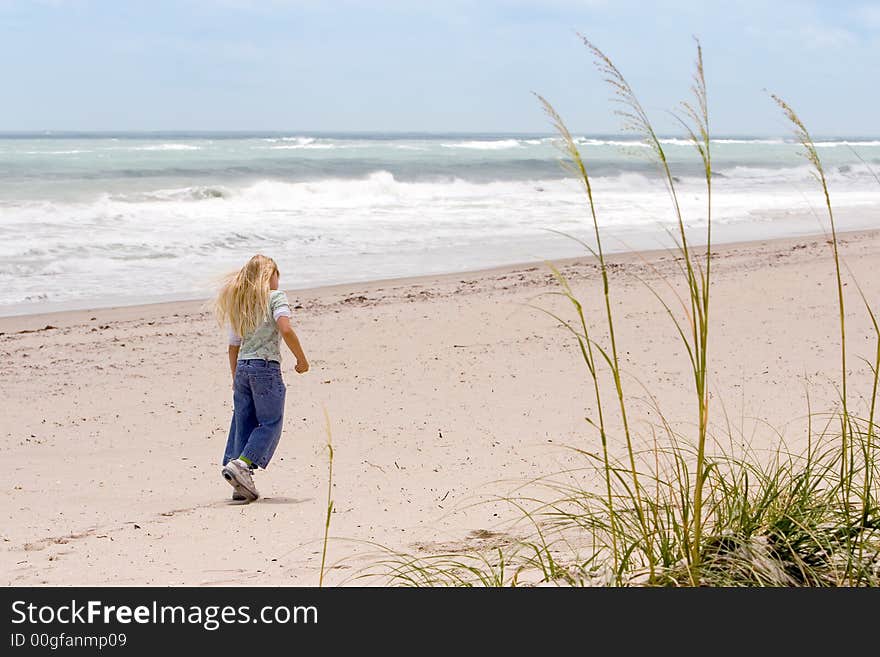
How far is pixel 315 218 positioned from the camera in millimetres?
21984

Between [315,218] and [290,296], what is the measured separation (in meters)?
10.5

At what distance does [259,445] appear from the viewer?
17.3ft

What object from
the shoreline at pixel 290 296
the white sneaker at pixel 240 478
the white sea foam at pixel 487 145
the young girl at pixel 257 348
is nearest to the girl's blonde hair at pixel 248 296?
the young girl at pixel 257 348

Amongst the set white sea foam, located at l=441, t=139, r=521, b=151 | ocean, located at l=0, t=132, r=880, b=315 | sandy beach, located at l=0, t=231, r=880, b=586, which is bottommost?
sandy beach, located at l=0, t=231, r=880, b=586

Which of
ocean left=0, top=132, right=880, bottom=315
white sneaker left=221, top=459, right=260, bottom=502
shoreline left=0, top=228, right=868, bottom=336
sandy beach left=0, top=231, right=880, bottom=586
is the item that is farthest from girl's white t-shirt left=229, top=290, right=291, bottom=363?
shoreline left=0, top=228, right=868, bottom=336

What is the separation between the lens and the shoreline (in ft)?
33.9

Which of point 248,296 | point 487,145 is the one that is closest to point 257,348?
point 248,296

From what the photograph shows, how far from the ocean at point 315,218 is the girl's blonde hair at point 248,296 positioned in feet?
0.75

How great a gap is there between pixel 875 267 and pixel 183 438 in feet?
29.1

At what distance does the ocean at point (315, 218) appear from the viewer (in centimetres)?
1371

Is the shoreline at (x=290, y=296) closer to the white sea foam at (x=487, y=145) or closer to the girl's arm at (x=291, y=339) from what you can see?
the girl's arm at (x=291, y=339)

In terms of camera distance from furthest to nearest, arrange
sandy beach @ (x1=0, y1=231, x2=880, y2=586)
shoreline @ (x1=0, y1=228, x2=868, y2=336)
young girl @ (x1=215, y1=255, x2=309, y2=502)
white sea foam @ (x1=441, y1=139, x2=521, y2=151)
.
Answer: white sea foam @ (x1=441, y1=139, x2=521, y2=151)
shoreline @ (x1=0, y1=228, x2=868, y2=336)
young girl @ (x1=215, y1=255, x2=309, y2=502)
sandy beach @ (x1=0, y1=231, x2=880, y2=586)

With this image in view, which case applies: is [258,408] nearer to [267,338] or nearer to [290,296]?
[267,338]

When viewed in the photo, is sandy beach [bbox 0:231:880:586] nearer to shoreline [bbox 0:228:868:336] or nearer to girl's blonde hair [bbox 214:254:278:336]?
shoreline [bbox 0:228:868:336]
